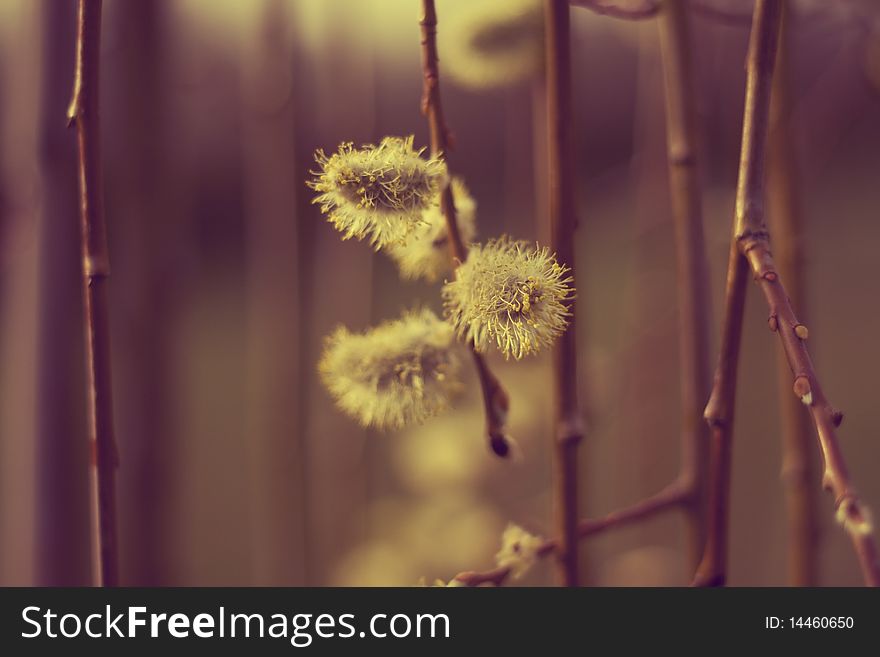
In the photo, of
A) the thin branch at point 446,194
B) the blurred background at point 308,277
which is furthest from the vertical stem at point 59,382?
the thin branch at point 446,194

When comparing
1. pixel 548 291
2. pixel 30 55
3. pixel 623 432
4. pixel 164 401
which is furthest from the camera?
pixel 623 432

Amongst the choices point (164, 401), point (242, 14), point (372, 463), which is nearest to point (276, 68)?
point (242, 14)

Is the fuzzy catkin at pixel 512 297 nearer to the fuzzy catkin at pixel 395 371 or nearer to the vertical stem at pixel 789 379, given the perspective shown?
the fuzzy catkin at pixel 395 371

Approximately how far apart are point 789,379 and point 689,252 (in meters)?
0.08

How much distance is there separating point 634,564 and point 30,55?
1.77 ft

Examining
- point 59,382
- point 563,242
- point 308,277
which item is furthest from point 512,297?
point 308,277

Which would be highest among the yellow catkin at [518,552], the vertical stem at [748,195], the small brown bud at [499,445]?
the vertical stem at [748,195]

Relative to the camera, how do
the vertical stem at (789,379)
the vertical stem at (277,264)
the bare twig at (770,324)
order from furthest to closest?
the vertical stem at (277,264) < the vertical stem at (789,379) < the bare twig at (770,324)

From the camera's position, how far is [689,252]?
0.39 m

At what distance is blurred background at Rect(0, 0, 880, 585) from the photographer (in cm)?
49

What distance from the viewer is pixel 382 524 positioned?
2.70ft

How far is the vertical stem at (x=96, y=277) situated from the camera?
28 centimetres

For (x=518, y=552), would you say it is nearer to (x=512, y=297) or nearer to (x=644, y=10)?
(x=512, y=297)

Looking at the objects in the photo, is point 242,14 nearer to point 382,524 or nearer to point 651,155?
point 651,155
